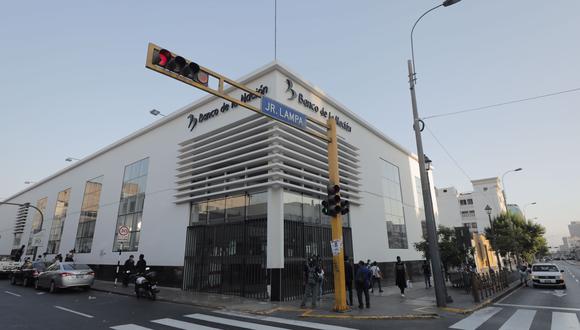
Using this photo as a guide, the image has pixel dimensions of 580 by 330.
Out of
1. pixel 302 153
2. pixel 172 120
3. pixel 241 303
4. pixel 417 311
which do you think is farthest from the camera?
pixel 172 120

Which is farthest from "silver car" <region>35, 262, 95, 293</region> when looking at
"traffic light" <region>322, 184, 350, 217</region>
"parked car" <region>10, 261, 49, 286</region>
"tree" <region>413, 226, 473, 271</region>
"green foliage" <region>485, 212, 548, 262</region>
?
"green foliage" <region>485, 212, 548, 262</region>

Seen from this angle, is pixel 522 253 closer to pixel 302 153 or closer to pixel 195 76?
pixel 302 153

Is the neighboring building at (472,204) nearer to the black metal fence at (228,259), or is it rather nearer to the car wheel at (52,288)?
the black metal fence at (228,259)

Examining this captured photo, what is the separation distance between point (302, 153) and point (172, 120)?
9998 millimetres

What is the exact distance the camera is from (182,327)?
7918 mm

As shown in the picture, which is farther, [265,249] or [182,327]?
[265,249]

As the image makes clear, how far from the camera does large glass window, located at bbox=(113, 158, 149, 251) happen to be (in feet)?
67.0

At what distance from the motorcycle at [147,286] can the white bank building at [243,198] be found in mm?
2710

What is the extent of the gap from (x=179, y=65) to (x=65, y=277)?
1408 cm

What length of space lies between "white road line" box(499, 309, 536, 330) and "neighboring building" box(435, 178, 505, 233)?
216 ft

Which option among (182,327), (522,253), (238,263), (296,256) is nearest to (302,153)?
(296,256)

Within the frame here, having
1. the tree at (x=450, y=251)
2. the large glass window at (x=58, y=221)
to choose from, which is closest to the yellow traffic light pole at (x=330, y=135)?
the tree at (x=450, y=251)

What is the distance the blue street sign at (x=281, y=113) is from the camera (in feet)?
30.9

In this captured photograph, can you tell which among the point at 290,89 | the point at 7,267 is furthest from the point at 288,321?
the point at 7,267
